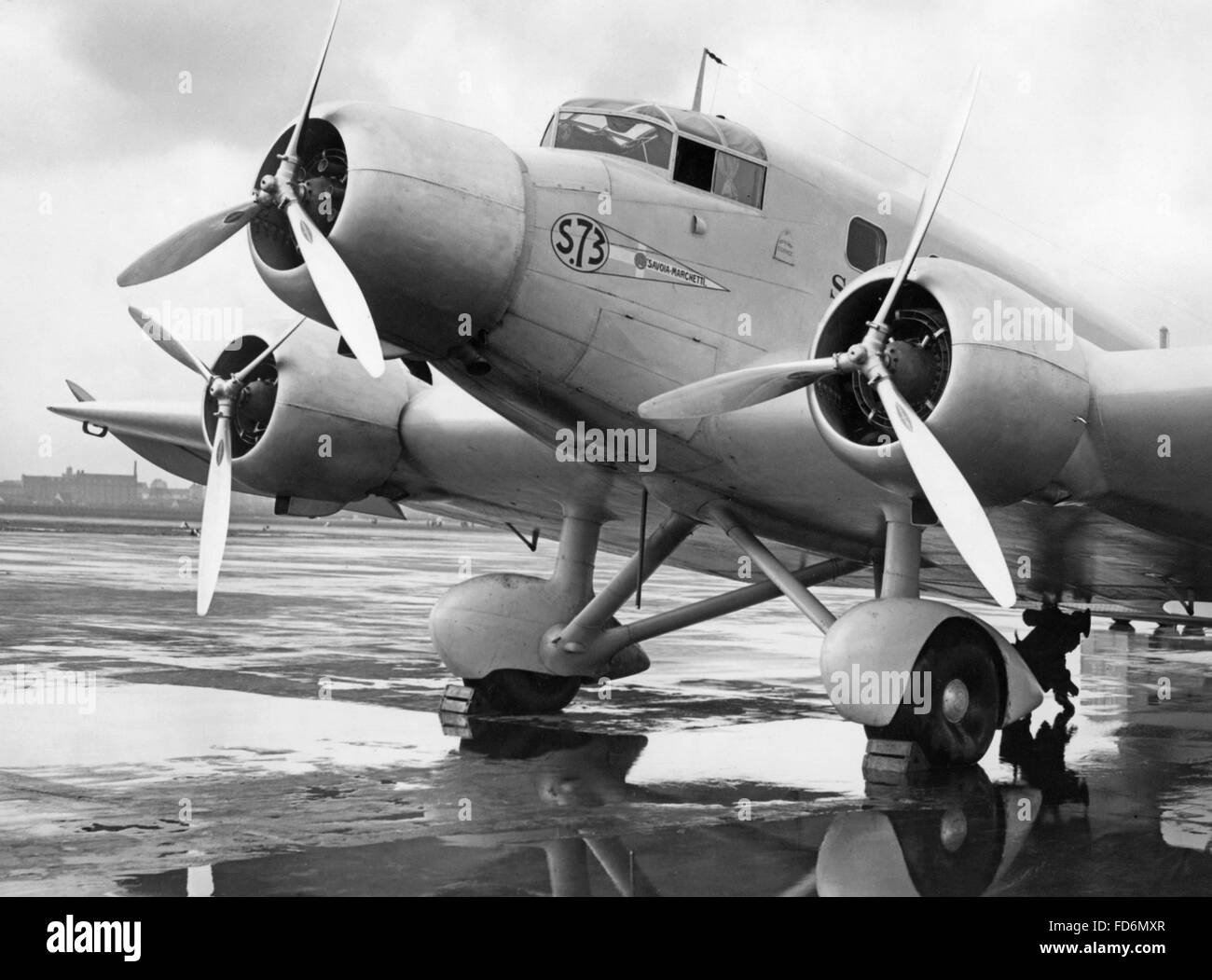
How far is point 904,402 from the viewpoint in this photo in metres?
8.52

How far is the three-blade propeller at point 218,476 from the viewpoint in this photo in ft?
37.7

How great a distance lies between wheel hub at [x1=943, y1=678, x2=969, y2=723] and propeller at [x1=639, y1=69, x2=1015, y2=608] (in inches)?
55.5

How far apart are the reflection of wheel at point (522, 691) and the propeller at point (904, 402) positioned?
12.9 ft

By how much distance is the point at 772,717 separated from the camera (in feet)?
42.9

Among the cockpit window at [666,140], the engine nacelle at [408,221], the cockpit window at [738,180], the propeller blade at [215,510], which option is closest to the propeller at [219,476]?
the propeller blade at [215,510]

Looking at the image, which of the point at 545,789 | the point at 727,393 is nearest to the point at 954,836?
the point at 545,789

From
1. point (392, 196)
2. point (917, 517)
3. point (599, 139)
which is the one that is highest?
point (599, 139)

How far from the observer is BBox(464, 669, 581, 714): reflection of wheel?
1242cm

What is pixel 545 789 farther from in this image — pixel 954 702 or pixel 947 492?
pixel 947 492

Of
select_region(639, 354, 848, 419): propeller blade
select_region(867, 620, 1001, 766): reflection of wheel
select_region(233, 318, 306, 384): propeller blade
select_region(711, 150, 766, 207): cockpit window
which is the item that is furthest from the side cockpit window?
select_region(233, 318, 306, 384): propeller blade
